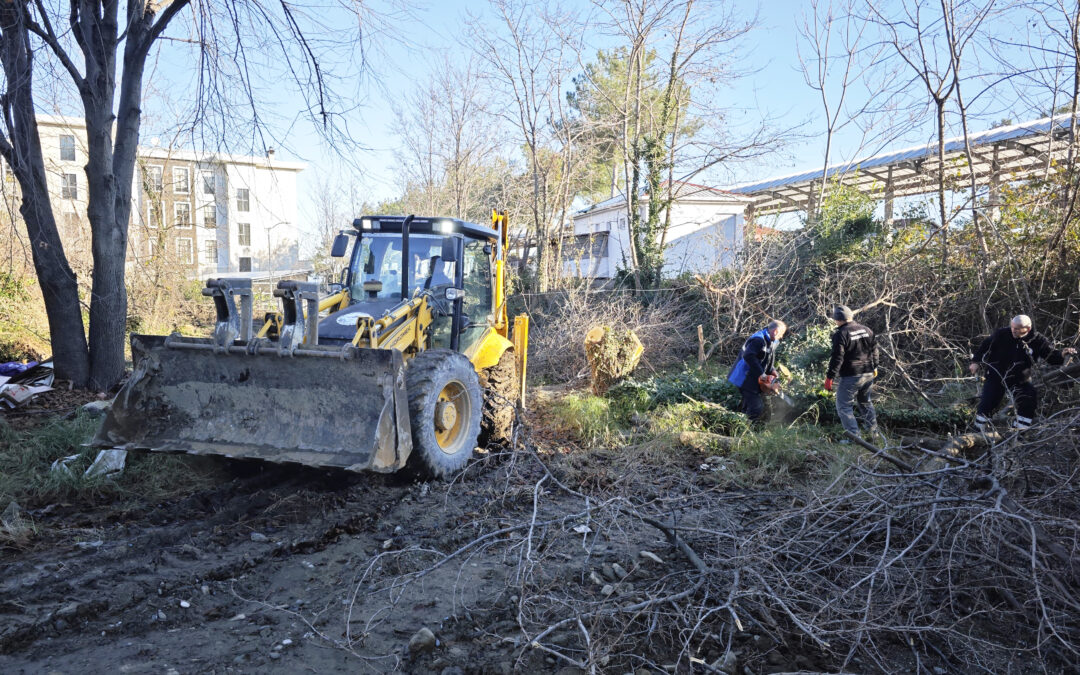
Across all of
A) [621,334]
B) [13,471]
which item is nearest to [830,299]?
[621,334]

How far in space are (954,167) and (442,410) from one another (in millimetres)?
9202

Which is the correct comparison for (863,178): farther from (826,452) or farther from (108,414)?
(108,414)

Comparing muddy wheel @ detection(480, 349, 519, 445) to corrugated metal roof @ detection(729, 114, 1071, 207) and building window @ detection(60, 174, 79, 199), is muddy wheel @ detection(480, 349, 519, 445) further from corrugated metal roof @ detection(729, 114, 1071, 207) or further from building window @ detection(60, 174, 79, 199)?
corrugated metal roof @ detection(729, 114, 1071, 207)

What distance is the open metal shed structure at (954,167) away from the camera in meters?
10.4

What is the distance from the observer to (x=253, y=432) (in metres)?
5.57

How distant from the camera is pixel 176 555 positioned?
4.46 m

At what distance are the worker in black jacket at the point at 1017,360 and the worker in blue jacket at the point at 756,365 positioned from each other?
2.13 m

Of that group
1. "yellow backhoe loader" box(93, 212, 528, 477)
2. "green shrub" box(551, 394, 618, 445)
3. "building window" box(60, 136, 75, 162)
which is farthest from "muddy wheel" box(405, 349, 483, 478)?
"building window" box(60, 136, 75, 162)

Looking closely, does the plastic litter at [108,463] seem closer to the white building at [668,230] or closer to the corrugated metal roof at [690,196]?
the white building at [668,230]

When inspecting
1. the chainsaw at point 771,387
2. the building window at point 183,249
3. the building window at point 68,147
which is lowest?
the chainsaw at point 771,387

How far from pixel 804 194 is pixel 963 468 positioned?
2097 cm

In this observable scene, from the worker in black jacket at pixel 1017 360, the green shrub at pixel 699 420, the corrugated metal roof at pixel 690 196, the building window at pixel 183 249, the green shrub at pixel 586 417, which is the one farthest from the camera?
the corrugated metal roof at pixel 690 196

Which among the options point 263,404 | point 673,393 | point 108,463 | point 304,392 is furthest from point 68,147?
point 673,393

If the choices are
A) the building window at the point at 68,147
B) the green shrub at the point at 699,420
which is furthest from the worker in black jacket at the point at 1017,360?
the building window at the point at 68,147
